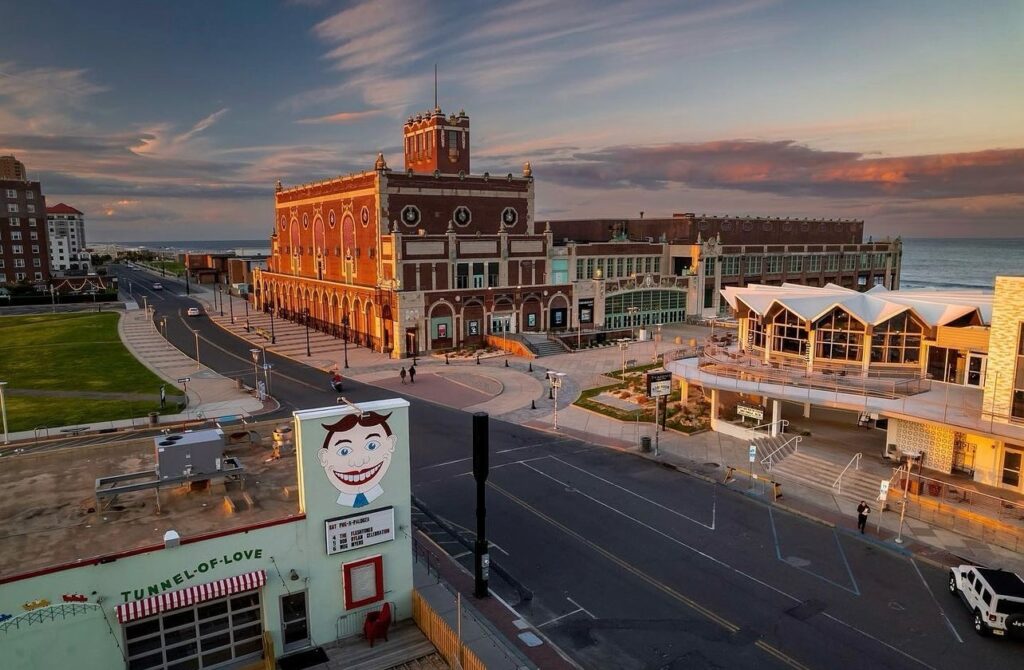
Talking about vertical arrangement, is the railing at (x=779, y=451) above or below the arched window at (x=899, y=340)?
below

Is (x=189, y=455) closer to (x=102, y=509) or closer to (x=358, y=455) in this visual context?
(x=102, y=509)

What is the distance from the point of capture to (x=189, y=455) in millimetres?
18312

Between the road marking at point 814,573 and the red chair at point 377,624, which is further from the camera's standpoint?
the road marking at point 814,573

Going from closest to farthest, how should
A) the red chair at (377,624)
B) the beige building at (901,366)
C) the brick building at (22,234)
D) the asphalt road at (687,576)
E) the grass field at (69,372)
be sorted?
the red chair at (377,624) → the asphalt road at (687,576) → the beige building at (901,366) → the grass field at (69,372) → the brick building at (22,234)

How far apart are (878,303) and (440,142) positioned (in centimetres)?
5312

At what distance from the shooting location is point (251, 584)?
1588 centimetres

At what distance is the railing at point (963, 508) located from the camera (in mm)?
24500

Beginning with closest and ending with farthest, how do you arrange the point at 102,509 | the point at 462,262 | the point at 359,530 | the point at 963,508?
the point at 102,509 < the point at 359,530 < the point at 963,508 < the point at 462,262

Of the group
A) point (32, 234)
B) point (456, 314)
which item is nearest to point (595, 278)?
point (456, 314)

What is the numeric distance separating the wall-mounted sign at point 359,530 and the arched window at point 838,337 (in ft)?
96.0

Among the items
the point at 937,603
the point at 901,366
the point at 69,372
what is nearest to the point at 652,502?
the point at 937,603

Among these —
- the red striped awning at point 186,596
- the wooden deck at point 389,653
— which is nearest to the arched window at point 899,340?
the wooden deck at point 389,653

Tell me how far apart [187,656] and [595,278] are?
6356 centimetres

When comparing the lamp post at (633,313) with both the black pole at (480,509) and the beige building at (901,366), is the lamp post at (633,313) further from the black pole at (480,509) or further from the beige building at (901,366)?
the black pole at (480,509)
